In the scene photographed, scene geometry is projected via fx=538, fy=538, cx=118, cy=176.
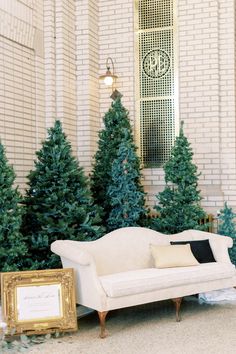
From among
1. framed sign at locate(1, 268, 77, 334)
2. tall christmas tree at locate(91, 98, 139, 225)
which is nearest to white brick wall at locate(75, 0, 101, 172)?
tall christmas tree at locate(91, 98, 139, 225)

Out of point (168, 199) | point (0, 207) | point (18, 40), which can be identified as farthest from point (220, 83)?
point (0, 207)

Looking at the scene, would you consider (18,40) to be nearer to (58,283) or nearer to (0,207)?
(0,207)

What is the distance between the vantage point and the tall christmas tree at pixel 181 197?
7.29 m

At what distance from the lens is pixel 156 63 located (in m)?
8.29

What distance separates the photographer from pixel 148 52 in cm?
834

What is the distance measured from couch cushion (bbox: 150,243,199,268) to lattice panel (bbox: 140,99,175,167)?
94.0 inches

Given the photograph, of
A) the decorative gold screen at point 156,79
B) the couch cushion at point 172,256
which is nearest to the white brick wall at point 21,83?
the decorative gold screen at point 156,79

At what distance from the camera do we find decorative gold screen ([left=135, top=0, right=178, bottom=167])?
8227 mm

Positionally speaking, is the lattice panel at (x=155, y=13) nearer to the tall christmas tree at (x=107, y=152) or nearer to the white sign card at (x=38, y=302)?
the tall christmas tree at (x=107, y=152)

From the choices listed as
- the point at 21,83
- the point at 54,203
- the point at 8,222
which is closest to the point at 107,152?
the point at 21,83

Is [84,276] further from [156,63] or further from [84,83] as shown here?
[156,63]

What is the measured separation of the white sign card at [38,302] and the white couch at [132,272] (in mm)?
349

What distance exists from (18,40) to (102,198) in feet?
7.87

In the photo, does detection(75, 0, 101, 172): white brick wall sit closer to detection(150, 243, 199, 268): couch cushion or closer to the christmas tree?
detection(150, 243, 199, 268): couch cushion
